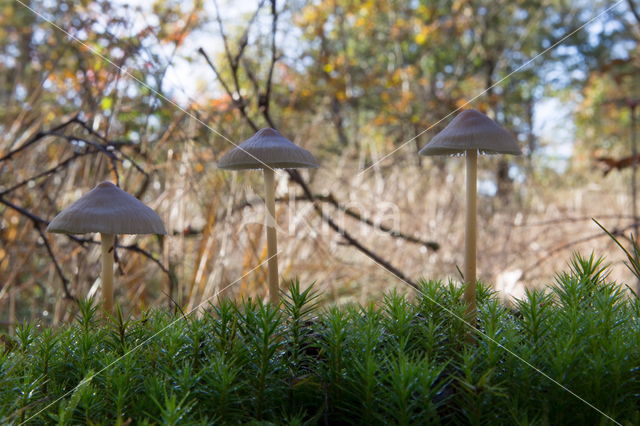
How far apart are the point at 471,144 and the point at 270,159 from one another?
447mm

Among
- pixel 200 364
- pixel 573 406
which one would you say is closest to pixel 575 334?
pixel 573 406

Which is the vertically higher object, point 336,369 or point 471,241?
point 471,241

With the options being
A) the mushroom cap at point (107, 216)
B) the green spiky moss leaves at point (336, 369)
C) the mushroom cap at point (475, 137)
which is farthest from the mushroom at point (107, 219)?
the mushroom cap at point (475, 137)

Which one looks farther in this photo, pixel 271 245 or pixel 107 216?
pixel 271 245

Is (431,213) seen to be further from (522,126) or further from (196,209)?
(522,126)

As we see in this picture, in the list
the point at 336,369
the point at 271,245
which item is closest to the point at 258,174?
the point at 271,245

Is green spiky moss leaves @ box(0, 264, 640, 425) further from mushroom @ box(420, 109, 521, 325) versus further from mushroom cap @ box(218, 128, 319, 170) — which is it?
mushroom cap @ box(218, 128, 319, 170)

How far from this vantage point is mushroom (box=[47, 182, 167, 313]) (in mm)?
1133

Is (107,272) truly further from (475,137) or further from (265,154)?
(475,137)

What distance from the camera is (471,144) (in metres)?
1.11

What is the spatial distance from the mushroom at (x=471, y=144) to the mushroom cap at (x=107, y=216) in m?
0.65

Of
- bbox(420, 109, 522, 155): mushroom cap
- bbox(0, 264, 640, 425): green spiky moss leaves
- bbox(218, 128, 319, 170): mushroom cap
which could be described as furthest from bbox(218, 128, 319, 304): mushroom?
bbox(420, 109, 522, 155): mushroom cap

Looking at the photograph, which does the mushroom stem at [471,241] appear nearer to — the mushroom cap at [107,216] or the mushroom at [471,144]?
the mushroom at [471,144]

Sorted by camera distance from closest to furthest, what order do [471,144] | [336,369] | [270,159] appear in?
[336,369], [471,144], [270,159]
